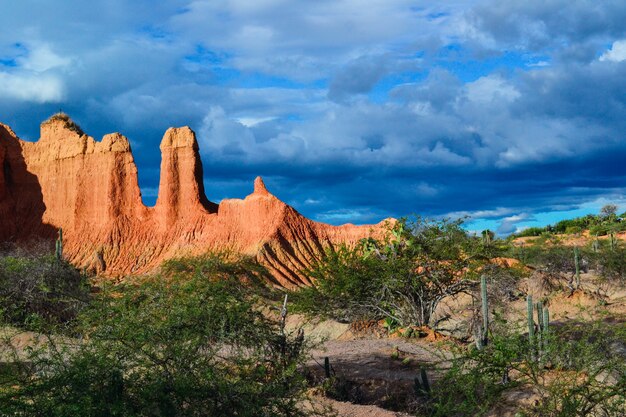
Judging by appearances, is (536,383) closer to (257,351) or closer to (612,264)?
(257,351)

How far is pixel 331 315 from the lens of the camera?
26594 mm

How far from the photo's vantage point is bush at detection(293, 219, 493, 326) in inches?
1006

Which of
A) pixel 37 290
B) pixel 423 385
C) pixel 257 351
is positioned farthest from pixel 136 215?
pixel 257 351

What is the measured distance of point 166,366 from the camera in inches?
408

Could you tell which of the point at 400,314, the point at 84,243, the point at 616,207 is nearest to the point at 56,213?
the point at 84,243

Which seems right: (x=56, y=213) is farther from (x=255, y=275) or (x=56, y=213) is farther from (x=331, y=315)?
(x=331, y=315)

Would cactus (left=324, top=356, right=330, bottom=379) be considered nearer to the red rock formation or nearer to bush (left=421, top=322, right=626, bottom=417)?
bush (left=421, top=322, right=626, bottom=417)

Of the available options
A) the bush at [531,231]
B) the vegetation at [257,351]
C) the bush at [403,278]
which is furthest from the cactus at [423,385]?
the bush at [531,231]

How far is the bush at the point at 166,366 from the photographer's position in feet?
30.6

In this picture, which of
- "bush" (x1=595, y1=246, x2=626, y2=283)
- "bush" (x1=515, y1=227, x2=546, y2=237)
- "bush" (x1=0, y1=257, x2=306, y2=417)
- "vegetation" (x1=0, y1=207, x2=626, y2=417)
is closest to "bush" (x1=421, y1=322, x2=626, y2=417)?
"vegetation" (x1=0, y1=207, x2=626, y2=417)

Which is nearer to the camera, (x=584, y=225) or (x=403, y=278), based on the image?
(x=403, y=278)

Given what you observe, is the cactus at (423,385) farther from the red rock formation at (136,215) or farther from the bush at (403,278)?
the red rock formation at (136,215)

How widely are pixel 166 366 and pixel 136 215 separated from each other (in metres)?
41.9

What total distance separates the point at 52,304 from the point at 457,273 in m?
14.6
